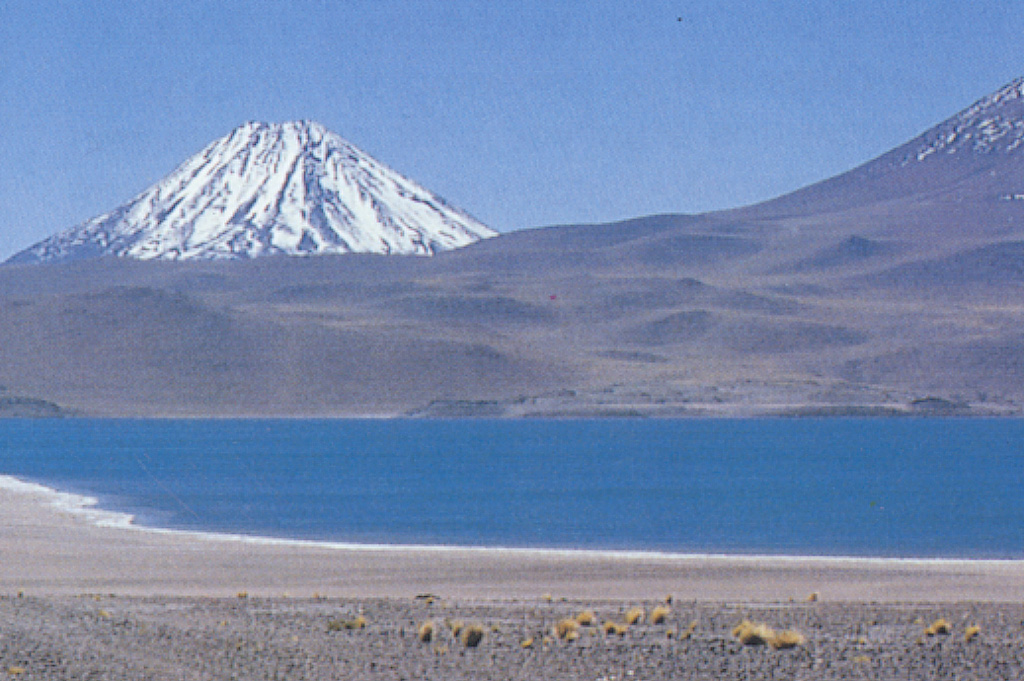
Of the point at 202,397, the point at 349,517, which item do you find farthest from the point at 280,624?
the point at 202,397

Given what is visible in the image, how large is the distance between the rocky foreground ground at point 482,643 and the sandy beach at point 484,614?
1.1 inches

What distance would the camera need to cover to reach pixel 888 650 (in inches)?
615

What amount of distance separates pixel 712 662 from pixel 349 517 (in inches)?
1233

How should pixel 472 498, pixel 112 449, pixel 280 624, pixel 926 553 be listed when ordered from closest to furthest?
pixel 280 624 < pixel 926 553 < pixel 472 498 < pixel 112 449

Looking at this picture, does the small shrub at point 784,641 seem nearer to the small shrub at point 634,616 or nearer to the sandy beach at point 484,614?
the sandy beach at point 484,614

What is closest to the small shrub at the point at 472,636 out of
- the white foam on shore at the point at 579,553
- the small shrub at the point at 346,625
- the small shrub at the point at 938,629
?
the small shrub at the point at 346,625

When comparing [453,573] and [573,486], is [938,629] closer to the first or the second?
[453,573]

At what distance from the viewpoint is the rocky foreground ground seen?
1449cm

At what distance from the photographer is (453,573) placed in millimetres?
27625

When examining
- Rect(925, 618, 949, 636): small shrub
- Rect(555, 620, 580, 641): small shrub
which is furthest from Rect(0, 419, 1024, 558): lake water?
Rect(555, 620, 580, 641): small shrub

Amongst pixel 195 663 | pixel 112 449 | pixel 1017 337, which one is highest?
pixel 1017 337

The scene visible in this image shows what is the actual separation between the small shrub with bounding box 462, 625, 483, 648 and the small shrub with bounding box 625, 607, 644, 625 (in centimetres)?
232

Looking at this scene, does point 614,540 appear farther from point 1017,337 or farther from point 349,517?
point 1017,337

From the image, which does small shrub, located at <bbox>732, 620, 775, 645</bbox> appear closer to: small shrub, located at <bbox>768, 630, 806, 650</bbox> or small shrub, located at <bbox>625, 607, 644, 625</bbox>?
Result: small shrub, located at <bbox>768, 630, 806, 650</bbox>
